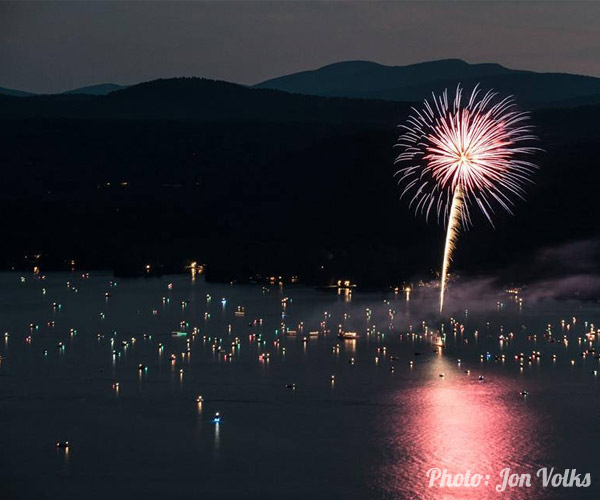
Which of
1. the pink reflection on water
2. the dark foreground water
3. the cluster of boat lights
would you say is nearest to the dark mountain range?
the dark foreground water

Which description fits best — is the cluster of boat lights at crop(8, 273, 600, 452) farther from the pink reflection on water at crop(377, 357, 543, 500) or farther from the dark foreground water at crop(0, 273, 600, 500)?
the pink reflection on water at crop(377, 357, 543, 500)

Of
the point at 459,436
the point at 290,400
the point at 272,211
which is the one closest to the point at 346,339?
the point at 290,400

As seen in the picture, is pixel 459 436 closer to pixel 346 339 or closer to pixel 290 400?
pixel 290 400

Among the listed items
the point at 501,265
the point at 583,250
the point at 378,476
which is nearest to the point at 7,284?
the point at 501,265

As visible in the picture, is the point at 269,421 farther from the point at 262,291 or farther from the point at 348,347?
the point at 262,291

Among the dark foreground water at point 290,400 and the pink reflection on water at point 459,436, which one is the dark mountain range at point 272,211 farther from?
the pink reflection on water at point 459,436
